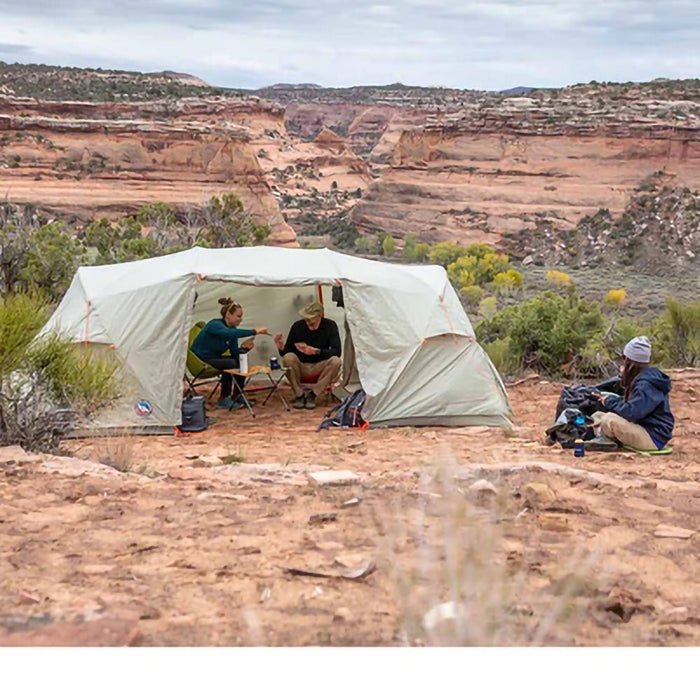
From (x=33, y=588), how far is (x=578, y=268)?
3779cm

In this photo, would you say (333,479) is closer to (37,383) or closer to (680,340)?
(37,383)

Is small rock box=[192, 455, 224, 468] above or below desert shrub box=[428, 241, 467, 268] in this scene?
above

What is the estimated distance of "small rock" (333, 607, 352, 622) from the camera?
3242 mm

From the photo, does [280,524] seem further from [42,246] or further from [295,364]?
[42,246]

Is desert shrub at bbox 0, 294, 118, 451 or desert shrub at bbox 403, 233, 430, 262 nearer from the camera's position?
desert shrub at bbox 0, 294, 118, 451

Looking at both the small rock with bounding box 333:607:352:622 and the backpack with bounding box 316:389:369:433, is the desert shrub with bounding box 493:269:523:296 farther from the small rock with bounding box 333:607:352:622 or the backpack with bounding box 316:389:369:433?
the small rock with bounding box 333:607:352:622

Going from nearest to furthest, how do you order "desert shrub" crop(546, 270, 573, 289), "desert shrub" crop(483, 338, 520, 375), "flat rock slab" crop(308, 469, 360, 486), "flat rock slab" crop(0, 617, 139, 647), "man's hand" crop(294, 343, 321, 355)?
"flat rock slab" crop(0, 617, 139, 647) → "flat rock slab" crop(308, 469, 360, 486) → "man's hand" crop(294, 343, 321, 355) → "desert shrub" crop(483, 338, 520, 375) → "desert shrub" crop(546, 270, 573, 289)

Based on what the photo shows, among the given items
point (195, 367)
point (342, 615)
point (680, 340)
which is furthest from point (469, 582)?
point (680, 340)

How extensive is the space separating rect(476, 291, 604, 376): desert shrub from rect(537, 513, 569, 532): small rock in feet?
30.1

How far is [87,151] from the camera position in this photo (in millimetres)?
41625

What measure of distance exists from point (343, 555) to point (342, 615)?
0.66 meters

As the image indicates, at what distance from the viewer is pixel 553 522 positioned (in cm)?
448

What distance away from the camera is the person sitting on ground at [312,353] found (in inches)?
397

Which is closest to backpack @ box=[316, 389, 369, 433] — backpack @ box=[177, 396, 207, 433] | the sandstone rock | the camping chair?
backpack @ box=[177, 396, 207, 433]
